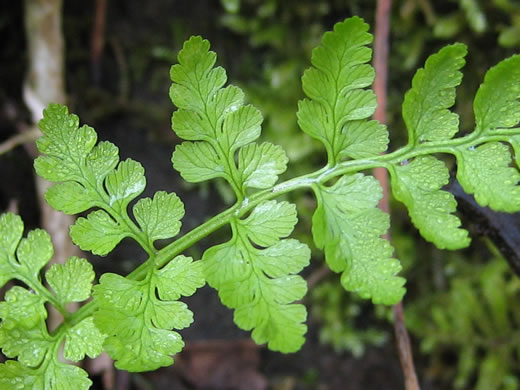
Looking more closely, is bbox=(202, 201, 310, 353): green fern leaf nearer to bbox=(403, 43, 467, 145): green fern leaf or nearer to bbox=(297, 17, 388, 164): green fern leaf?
bbox=(297, 17, 388, 164): green fern leaf

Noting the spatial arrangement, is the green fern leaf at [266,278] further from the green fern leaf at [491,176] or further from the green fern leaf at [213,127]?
the green fern leaf at [491,176]

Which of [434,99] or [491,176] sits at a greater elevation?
[434,99]

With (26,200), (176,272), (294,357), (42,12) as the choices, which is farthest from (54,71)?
(294,357)

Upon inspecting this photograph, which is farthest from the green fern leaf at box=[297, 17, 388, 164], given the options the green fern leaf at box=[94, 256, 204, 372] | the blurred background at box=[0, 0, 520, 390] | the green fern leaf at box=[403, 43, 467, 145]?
the blurred background at box=[0, 0, 520, 390]

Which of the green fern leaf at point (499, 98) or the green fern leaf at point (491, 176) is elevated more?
the green fern leaf at point (499, 98)

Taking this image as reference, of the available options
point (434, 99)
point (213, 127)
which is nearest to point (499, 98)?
point (434, 99)

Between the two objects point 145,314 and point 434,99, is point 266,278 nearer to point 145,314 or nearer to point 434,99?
point 145,314

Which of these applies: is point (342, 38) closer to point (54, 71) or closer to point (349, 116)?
point (349, 116)

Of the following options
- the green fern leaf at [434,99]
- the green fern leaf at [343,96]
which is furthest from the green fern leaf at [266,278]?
the green fern leaf at [434,99]
